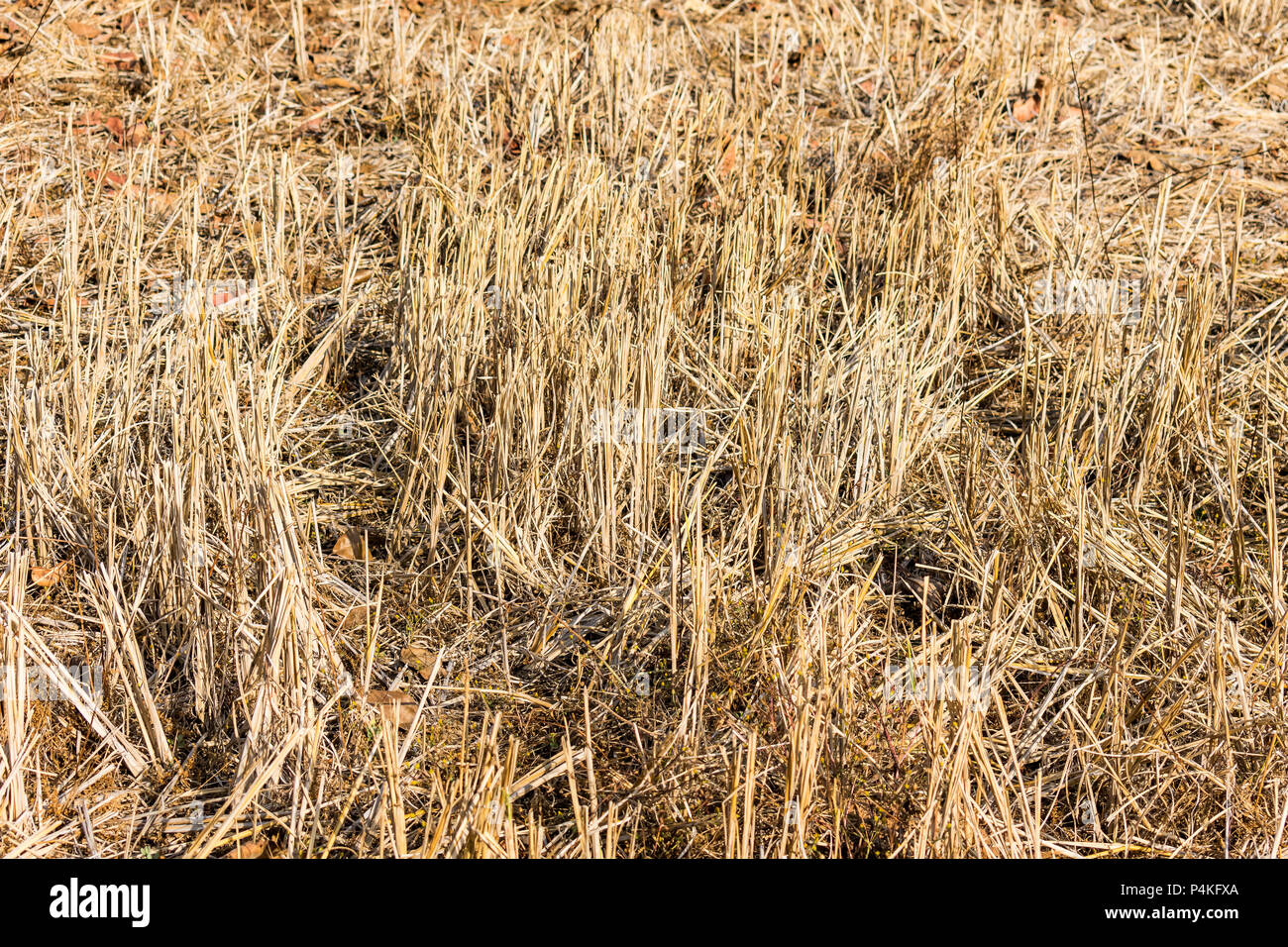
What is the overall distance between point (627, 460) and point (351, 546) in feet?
2.16

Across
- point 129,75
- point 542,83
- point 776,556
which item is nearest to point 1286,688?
point 776,556

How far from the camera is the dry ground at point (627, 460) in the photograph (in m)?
1.95

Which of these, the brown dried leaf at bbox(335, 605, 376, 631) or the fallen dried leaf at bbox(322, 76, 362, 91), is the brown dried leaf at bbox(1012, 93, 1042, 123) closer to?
the fallen dried leaf at bbox(322, 76, 362, 91)

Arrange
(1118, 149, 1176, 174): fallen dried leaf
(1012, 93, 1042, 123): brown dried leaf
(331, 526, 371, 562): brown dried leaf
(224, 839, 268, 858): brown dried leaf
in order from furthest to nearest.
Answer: (1012, 93, 1042, 123): brown dried leaf
(1118, 149, 1176, 174): fallen dried leaf
(331, 526, 371, 562): brown dried leaf
(224, 839, 268, 858): brown dried leaf

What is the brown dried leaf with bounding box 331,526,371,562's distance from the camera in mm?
2510

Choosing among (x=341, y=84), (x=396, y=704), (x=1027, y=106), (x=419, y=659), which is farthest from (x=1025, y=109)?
(x=396, y=704)

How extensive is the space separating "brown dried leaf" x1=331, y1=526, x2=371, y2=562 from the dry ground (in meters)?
0.01

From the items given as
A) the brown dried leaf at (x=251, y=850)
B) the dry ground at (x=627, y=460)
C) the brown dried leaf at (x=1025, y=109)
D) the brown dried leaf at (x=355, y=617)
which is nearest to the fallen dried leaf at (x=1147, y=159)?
the dry ground at (x=627, y=460)

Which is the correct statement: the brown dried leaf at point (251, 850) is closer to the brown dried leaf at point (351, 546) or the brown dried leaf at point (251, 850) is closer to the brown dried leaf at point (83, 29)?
the brown dried leaf at point (351, 546)

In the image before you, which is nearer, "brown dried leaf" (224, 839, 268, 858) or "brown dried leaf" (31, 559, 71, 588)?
"brown dried leaf" (224, 839, 268, 858)

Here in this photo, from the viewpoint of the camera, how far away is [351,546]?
2.53 meters

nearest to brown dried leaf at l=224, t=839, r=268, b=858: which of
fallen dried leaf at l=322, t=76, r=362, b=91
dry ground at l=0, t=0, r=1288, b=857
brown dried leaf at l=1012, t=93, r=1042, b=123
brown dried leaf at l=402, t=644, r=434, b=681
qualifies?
dry ground at l=0, t=0, r=1288, b=857

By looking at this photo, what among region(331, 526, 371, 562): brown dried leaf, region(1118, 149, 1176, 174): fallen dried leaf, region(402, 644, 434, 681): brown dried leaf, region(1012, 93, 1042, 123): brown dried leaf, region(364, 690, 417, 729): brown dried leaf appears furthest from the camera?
region(1012, 93, 1042, 123): brown dried leaf

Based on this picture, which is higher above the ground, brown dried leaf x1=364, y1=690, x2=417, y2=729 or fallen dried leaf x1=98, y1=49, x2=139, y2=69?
fallen dried leaf x1=98, y1=49, x2=139, y2=69
